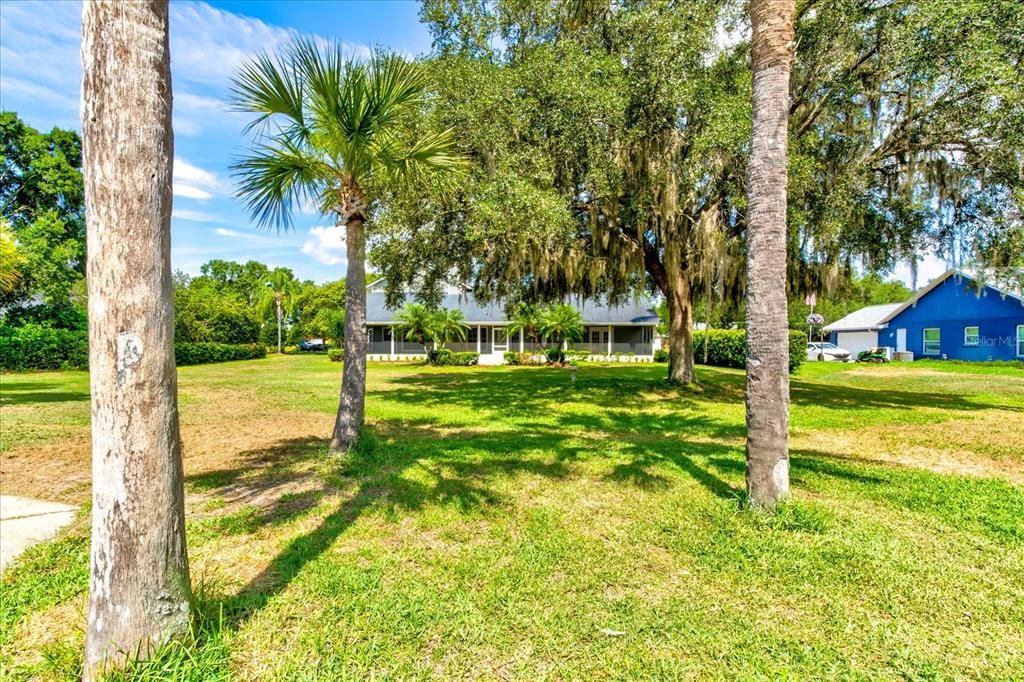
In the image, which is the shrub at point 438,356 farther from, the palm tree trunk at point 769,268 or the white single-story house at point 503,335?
the palm tree trunk at point 769,268

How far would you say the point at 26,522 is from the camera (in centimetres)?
421

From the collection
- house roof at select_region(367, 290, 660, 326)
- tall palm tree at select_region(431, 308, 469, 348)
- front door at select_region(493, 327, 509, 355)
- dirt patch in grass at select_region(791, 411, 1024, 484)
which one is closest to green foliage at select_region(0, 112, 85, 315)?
house roof at select_region(367, 290, 660, 326)

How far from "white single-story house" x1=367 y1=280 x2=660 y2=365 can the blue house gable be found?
14372 mm

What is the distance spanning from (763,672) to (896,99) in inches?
445

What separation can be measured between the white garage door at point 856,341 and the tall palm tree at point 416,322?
2842 centimetres

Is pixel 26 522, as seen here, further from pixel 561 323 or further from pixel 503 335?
pixel 503 335

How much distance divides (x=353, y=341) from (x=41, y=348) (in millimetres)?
24083

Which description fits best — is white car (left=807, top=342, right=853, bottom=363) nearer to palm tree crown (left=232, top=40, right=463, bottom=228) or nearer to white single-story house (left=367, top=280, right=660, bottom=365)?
white single-story house (left=367, top=280, right=660, bottom=365)

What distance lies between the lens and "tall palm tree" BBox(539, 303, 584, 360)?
26.0m


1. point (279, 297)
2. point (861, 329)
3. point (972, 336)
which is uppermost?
point (279, 297)

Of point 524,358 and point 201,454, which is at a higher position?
point 524,358

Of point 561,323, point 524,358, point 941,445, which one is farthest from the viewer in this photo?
point 524,358

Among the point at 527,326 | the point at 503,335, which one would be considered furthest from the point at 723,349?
the point at 503,335

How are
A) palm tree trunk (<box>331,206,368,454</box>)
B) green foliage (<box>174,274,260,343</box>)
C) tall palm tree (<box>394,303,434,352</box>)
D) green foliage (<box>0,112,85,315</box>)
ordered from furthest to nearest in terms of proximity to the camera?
1. green foliage (<box>174,274,260,343</box>)
2. tall palm tree (<box>394,303,434,352</box>)
3. green foliage (<box>0,112,85,315</box>)
4. palm tree trunk (<box>331,206,368,454</box>)
